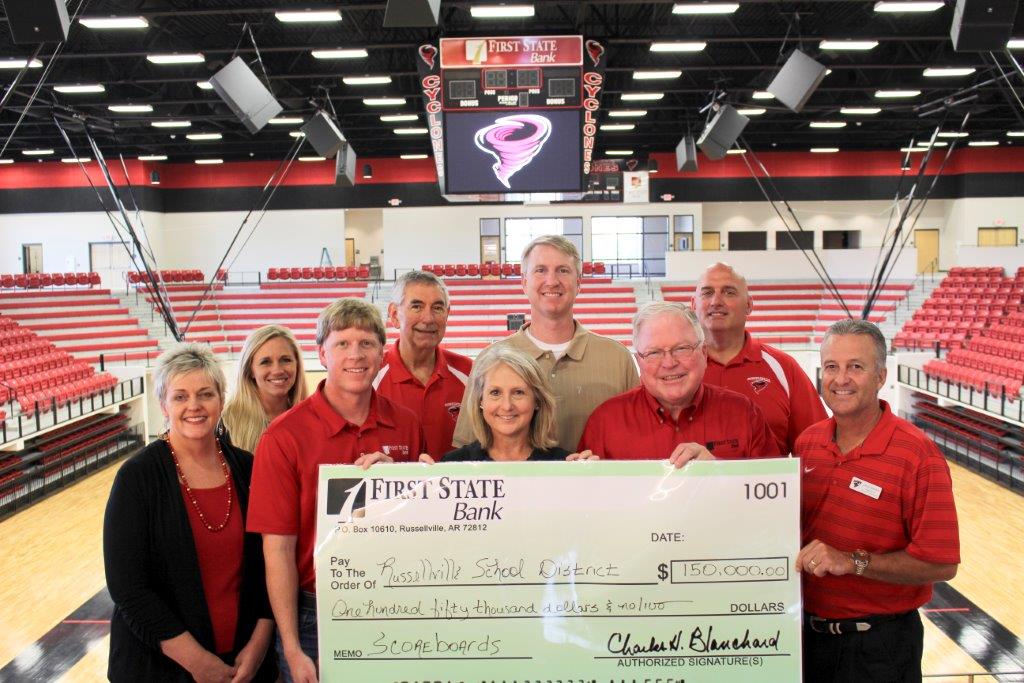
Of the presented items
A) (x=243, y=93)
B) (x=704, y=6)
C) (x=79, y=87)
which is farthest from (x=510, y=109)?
(x=79, y=87)

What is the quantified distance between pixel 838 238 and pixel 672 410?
2400cm

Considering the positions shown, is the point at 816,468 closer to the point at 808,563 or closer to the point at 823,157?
the point at 808,563

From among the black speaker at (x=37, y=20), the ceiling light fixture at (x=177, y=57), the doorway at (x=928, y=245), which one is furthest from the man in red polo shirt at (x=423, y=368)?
the doorway at (x=928, y=245)

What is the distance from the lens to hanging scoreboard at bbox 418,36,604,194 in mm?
7977

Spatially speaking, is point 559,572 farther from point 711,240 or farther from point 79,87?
point 711,240

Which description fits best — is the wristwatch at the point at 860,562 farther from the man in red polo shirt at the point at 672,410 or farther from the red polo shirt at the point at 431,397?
the red polo shirt at the point at 431,397

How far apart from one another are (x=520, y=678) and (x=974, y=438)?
9.91 meters

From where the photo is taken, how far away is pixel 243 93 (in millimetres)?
8383

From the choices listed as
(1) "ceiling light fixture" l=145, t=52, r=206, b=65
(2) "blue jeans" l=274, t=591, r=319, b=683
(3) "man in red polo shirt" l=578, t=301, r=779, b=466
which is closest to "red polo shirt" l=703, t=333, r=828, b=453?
(3) "man in red polo shirt" l=578, t=301, r=779, b=466

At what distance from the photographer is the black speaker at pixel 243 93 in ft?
26.8

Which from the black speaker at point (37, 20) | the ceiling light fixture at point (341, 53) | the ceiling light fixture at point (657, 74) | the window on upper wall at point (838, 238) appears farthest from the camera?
the window on upper wall at point (838, 238)

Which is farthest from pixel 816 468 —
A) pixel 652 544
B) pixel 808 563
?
pixel 652 544

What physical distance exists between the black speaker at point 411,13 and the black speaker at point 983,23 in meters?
3.80

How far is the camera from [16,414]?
991 centimetres
